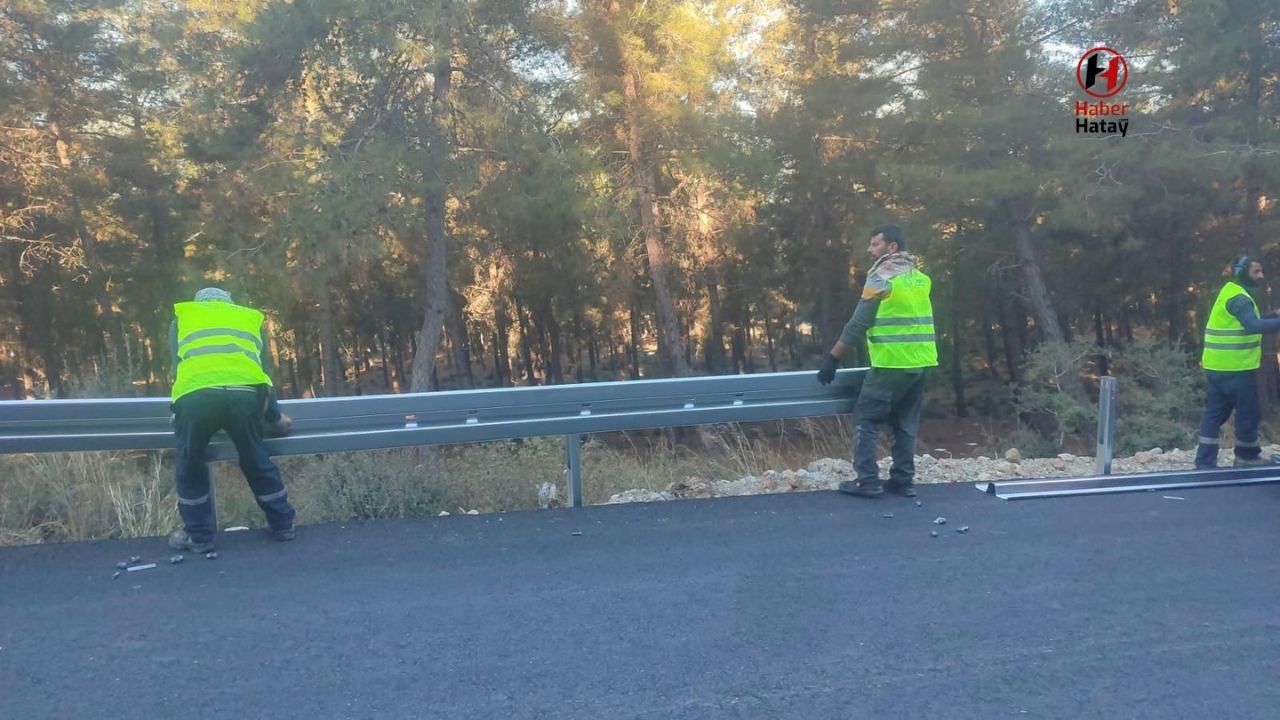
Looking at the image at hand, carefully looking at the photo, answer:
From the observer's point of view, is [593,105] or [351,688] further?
[593,105]

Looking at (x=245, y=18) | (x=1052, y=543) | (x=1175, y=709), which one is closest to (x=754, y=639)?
(x=1175, y=709)

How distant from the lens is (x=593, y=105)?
22828 millimetres

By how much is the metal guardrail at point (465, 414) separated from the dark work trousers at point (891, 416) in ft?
1.29

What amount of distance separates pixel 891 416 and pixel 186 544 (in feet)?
14.9

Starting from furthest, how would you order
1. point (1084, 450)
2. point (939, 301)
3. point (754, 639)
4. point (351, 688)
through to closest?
point (939, 301), point (1084, 450), point (754, 639), point (351, 688)

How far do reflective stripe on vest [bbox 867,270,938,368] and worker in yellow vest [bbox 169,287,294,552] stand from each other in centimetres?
391

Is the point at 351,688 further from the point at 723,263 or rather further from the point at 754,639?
the point at 723,263

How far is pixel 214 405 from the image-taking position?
537 cm

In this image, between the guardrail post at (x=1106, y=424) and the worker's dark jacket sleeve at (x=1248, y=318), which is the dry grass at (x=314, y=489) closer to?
the guardrail post at (x=1106, y=424)

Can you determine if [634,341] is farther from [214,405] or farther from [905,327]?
[214,405]

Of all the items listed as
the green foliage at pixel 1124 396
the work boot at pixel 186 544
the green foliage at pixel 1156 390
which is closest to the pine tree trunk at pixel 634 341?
the green foliage at pixel 1124 396

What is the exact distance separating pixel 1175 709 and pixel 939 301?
2913cm

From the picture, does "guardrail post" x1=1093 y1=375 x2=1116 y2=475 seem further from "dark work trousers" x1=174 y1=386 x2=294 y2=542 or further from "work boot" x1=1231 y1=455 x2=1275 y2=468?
"dark work trousers" x1=174 y1=386 x2=294 y2=542

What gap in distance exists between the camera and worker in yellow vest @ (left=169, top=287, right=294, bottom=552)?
5.39m
